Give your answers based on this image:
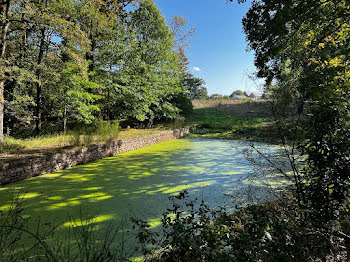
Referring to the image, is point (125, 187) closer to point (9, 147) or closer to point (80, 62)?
point (9, 147)

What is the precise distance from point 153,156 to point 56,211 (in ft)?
11.7

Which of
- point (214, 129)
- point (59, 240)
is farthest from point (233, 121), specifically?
point (59, 240)

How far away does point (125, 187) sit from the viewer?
11.3 feet

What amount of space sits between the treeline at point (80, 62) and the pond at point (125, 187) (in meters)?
2.82

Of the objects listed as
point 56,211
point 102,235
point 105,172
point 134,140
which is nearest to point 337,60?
point 102,235

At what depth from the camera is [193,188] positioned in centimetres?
347

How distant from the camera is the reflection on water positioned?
2621mm

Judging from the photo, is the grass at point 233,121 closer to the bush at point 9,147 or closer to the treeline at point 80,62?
the treeline at point 80,62

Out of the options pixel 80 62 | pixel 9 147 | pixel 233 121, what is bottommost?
pixel 9 147

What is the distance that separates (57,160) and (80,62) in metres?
2.88

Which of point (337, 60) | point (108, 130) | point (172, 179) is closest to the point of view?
point (337, 60)

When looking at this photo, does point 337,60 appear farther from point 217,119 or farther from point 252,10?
point 217,119

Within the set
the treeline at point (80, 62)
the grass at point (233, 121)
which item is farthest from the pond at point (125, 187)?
the grass at point (233, 121)

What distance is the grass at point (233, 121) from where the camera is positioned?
398 inches
